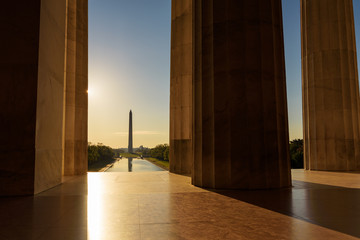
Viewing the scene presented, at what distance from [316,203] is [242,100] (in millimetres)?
6373

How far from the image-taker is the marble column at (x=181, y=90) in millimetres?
24031

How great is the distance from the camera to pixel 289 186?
619 inches

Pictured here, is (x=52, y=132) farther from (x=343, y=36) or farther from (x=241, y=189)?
(x=343, y=36)

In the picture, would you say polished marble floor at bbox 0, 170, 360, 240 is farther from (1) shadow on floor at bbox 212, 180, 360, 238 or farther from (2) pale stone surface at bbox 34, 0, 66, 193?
(2) pale stone surface at bbox 34, 0, 66, 193

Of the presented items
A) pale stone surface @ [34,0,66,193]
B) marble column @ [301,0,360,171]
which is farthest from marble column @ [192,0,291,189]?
marble column @ [301,0,360,171]

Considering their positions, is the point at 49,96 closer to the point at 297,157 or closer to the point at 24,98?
the point at 24,98

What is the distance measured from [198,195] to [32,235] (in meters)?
7.39

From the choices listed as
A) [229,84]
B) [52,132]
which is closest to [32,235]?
[52,132]

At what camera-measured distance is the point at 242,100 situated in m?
15.4

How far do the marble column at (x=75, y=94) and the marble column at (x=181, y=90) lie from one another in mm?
7335

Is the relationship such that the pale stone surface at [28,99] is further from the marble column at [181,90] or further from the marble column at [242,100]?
the marble column at [181,90]

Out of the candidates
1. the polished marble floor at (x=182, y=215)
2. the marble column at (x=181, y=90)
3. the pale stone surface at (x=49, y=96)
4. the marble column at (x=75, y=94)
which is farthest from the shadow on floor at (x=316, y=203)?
the marble column at (x=75, y=94)

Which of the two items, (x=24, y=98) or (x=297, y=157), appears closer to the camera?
(x=24, y=98)

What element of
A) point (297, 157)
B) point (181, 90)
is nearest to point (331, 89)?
point (181, 90)
